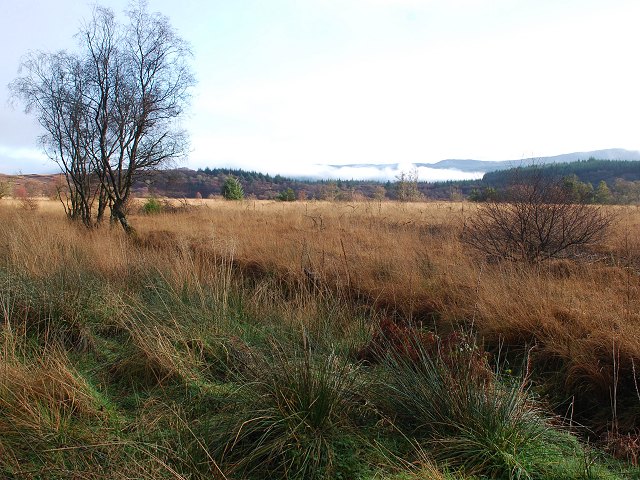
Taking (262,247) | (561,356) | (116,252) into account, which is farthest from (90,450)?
(262,247)

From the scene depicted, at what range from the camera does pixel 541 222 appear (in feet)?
21.7

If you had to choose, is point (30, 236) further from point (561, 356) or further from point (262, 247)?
point (561, 356)

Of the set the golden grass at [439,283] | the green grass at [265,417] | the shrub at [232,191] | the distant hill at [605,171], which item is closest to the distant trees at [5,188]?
the shrub at [232,191]

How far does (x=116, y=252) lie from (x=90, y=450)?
5.26m

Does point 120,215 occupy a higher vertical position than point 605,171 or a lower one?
lower

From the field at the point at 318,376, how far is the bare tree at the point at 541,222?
57 centimetres

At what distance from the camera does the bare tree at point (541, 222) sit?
6535mm

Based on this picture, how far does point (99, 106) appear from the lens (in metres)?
11.4

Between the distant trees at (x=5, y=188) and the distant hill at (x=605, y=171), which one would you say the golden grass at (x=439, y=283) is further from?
the distant hill at (x=605, y=171)

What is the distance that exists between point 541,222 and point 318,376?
17.9 ft

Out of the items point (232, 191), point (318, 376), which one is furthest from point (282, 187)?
point (318, 376)

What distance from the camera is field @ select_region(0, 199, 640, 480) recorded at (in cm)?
221

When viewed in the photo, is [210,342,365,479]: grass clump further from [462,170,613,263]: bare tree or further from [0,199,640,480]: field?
[462,170,613,263]: bare tree

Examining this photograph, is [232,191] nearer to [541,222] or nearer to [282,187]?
[541,222]
